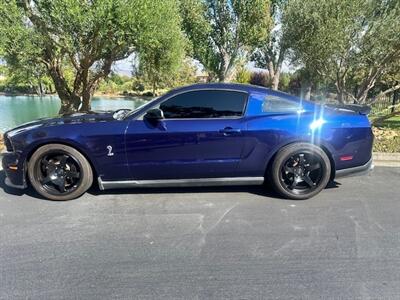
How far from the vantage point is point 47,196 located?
4.56 meters

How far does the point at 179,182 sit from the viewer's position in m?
4.59

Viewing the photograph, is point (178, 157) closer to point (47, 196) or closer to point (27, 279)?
point (47, 196)

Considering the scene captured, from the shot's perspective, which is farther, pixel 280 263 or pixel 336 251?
pixel 336 251

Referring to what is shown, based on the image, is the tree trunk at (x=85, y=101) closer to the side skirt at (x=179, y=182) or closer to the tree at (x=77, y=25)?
the tree at (x=77, y=25)

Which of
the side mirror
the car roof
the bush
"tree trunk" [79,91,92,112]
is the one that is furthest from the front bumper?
the bush

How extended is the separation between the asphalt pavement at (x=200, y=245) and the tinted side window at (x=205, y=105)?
103 cm

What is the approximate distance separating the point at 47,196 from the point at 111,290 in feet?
7.25

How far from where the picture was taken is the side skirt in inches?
179

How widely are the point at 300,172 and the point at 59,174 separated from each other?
2.96 meters

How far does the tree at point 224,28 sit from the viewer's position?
18.7 meters

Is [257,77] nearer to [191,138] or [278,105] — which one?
[278,105]

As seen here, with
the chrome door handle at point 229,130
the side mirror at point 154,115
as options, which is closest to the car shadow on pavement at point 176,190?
the chrome door handle at point 229,130

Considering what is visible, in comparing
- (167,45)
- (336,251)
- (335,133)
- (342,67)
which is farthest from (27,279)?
(342,67)

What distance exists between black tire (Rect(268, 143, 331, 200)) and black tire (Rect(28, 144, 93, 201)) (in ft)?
7.49
